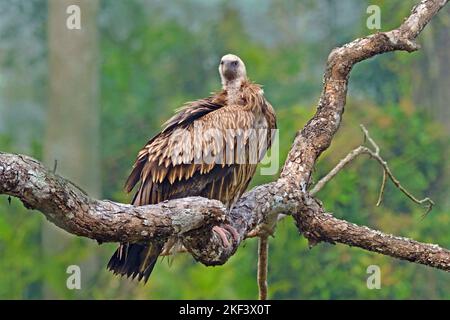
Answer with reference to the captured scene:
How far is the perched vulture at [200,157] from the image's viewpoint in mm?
4465

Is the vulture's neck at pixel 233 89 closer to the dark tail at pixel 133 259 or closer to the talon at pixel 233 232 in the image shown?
the dark tail at pixel 133 259

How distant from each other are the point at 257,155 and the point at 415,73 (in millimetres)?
8258

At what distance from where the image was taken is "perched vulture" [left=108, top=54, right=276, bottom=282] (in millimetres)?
4465

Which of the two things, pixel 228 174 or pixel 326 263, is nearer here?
pixel 228 174

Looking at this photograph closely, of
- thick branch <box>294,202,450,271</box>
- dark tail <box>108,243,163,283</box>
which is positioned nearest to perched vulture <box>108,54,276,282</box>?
dark tail <box>108,243,163,283</box>

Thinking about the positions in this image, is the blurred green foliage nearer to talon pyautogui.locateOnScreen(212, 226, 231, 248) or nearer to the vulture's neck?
the vulture's neck

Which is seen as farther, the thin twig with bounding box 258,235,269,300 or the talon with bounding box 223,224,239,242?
the thin twig with bounding box 258,235,269,300

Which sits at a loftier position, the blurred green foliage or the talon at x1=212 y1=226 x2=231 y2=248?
the blurred green foliage

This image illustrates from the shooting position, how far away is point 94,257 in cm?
1128

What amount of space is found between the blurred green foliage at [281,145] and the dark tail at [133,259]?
2.07 m

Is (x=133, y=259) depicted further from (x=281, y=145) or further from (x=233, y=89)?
(x=281, y=145)

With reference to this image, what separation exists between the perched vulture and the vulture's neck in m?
0.02
